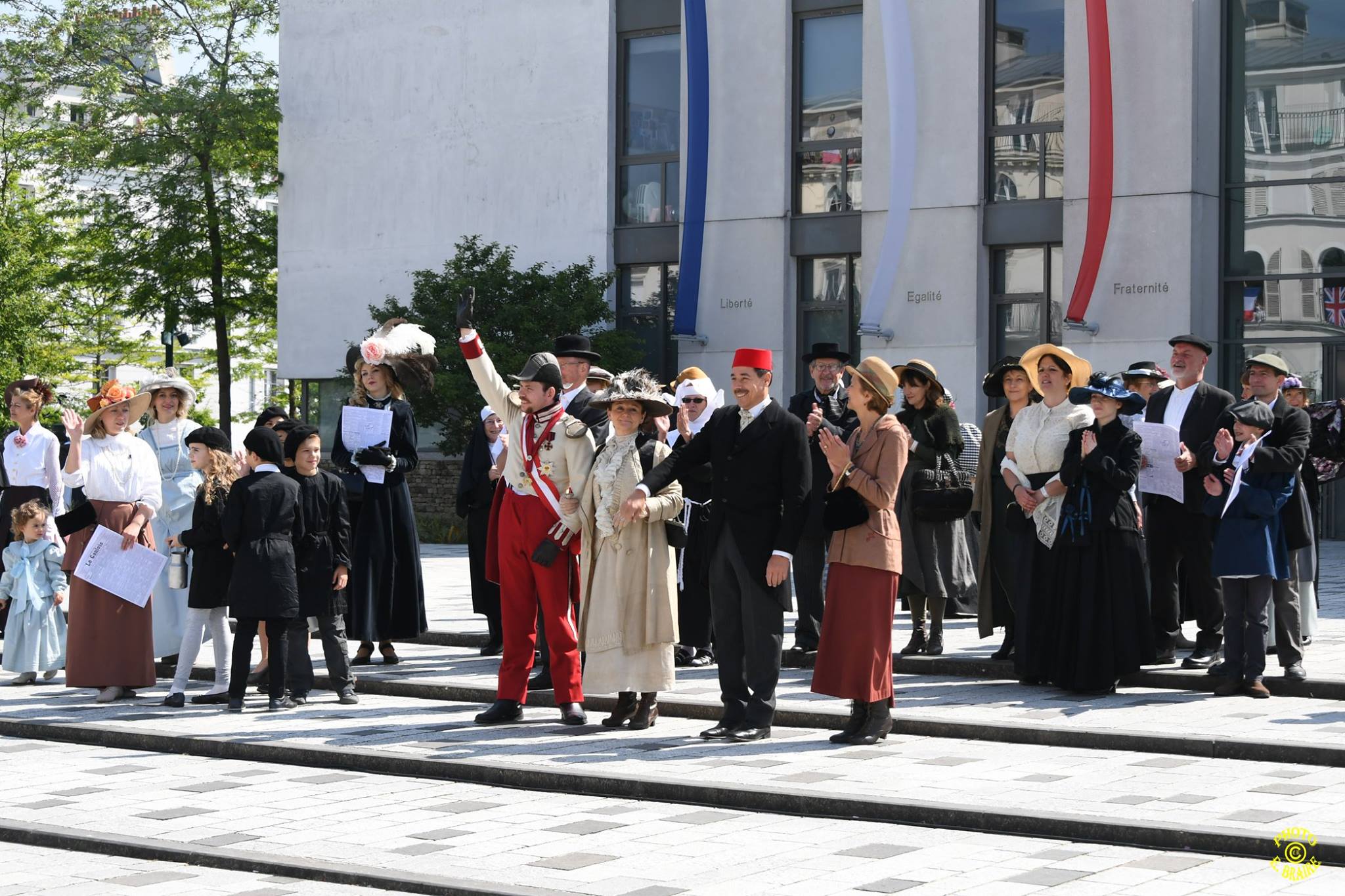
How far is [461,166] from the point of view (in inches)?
1293

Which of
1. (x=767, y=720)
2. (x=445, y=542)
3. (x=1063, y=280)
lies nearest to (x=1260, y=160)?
(x=1063, y=280)

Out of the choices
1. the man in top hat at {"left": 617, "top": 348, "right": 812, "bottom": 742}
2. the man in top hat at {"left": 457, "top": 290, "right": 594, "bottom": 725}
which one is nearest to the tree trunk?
the man in top hat at {"left": 457, "top": 290, "right": 594, "bottom": 725}

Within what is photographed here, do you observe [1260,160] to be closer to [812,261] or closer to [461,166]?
[812,261]

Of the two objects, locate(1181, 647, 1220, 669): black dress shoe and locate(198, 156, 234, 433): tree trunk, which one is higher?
locate(198, 156, 234, 433): tree trunk

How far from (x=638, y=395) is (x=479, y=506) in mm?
3691

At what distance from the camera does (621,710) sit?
33.7ft

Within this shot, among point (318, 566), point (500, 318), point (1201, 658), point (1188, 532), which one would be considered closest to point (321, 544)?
point (318, 566)

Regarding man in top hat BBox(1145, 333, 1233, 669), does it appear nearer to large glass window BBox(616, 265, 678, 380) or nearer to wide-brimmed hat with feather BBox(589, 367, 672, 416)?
wide-brimmed hat with feather BBox(589, 367, 672, 416)

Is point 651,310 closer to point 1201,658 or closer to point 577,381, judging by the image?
point 1201,658

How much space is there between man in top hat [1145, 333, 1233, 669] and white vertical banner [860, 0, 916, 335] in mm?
15422

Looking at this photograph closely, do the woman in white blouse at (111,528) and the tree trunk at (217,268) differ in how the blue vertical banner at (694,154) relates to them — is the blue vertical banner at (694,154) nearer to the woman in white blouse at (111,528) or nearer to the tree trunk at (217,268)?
the tree trunk at (217,268)

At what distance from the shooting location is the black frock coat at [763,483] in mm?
9570

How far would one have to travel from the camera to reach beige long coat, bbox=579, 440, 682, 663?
9859 mm

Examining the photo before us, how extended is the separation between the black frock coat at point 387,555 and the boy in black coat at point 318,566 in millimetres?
1199
